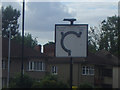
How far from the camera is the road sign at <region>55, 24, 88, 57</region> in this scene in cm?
1762

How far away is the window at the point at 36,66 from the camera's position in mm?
53344

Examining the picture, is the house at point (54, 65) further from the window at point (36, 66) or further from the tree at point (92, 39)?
the tree at point (92, 39)

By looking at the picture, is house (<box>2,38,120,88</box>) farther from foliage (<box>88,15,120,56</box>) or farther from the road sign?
the road sign

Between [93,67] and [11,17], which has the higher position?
→ [11,17]

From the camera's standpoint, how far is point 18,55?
2069 inches

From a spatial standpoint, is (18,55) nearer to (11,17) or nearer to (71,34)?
(11,17)

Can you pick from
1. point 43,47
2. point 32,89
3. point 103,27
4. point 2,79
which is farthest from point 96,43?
point 32,89

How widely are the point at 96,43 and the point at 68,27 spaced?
57537mm

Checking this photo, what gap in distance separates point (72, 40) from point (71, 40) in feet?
0.15

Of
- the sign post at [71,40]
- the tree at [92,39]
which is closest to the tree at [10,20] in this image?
the tree at [92,39]

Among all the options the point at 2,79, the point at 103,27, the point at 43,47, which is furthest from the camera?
the point at 103,27

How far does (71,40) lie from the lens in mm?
17562

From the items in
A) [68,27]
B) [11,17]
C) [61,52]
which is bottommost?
[61,52]

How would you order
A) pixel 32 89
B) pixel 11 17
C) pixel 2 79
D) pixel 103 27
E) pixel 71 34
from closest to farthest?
pixel 71 34 < pixel 32 89 < pixel 2 79 < pixel 103 27 < pixel 11 17
